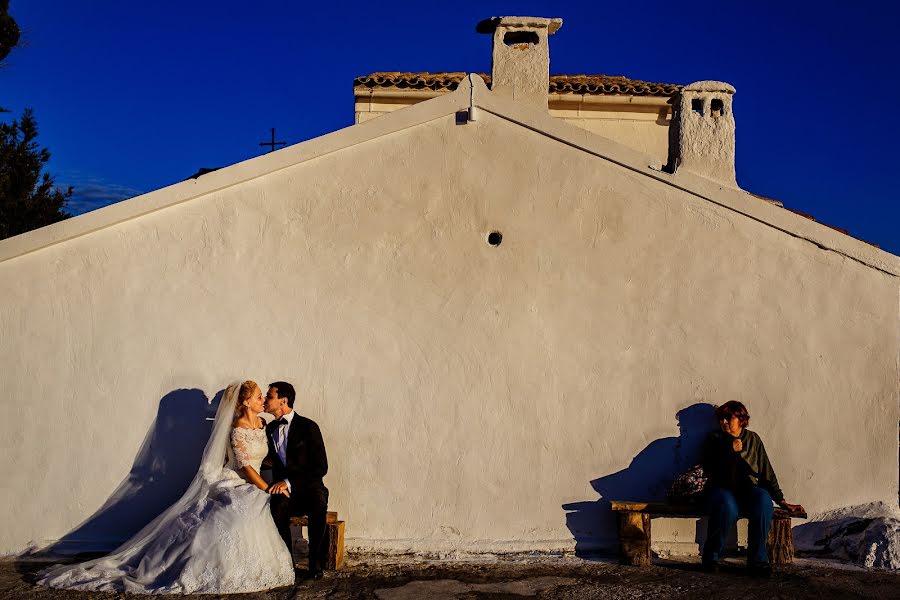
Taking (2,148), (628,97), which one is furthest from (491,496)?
(2,148)

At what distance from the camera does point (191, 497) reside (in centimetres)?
619

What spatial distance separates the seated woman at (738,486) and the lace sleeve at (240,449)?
368cm

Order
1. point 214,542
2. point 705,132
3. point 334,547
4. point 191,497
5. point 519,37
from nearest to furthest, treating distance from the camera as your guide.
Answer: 1. point 214,542
2. point 191,497
3. point 334,547
4. point 705,132
5. point 519,37

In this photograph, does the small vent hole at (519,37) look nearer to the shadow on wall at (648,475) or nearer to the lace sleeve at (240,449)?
the shadow on wall at (648,475)

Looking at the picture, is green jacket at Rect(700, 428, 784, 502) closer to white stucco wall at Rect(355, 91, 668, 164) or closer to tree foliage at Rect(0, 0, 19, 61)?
white stucco wall at Rect(355, 91, 668, 164)

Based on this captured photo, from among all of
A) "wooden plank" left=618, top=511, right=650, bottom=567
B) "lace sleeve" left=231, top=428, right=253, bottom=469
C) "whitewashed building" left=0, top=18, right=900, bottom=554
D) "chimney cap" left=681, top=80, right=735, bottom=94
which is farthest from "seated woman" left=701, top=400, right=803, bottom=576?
"lace sleeve" left=231, top=428, right=253, bottom=469

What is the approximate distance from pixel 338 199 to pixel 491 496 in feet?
9.49

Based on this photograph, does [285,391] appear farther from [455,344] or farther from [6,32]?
[6,32]

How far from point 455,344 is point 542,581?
80.7 inches

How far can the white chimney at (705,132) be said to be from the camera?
714 cm

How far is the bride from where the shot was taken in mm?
5730

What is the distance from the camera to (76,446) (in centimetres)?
683

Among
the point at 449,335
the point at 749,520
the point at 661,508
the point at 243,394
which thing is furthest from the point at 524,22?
the point at 749,520

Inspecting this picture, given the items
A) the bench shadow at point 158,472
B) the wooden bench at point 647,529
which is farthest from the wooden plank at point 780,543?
the bench shadow at point 158,472
